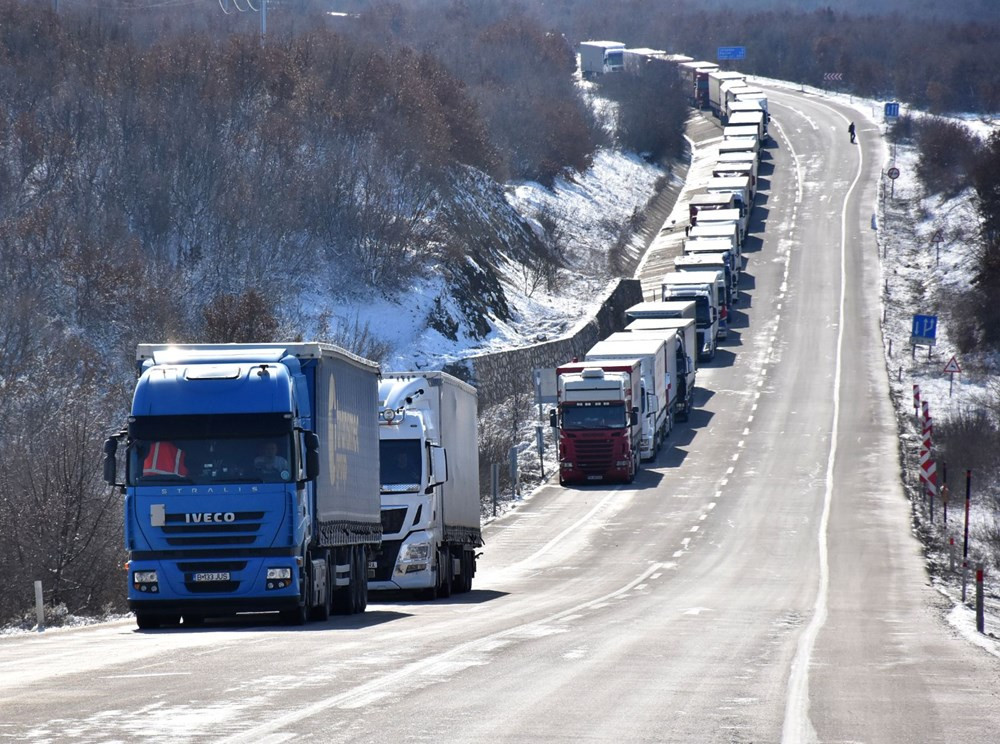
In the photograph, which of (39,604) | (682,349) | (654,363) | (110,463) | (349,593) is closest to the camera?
(110,463)

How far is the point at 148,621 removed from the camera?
18.8 meters

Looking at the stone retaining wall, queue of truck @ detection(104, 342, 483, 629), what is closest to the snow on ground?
the stone retaining wall

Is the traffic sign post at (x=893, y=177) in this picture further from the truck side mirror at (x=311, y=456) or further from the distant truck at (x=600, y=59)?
the truck side mirror at (x=311, y=456)

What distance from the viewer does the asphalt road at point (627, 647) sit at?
10.7 meters

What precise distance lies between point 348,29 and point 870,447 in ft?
239

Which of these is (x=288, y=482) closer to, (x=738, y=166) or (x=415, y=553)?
(x=415, y=553)

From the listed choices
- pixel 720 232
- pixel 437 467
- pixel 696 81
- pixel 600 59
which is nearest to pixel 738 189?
pixel 720 232

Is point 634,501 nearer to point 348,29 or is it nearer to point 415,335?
point 415,335

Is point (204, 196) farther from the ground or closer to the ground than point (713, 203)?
closer to the ground

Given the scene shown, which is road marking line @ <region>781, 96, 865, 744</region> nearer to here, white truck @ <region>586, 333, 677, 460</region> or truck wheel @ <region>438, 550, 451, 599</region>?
white truck @ <region>586, 333, 677, 460</region>

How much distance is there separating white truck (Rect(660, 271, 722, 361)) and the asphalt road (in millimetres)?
14788

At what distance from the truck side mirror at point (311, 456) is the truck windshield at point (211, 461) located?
20 centimetres

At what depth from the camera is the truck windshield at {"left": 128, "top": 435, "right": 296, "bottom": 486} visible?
706 inches

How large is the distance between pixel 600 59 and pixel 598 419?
341 feet
